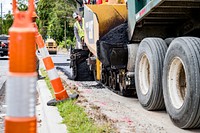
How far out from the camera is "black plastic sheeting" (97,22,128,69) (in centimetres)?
725

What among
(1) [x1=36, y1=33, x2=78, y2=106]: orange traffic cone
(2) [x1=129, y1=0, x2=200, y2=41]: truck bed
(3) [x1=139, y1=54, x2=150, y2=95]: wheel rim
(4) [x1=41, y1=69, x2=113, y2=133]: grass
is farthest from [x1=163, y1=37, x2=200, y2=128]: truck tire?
(1) [x1=36, y1=33, x2=78, y2=106]: orange traffic cone

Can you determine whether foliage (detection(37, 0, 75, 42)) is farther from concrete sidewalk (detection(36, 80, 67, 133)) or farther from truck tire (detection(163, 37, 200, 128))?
truck tire (detection(163, 37, 200, 128))

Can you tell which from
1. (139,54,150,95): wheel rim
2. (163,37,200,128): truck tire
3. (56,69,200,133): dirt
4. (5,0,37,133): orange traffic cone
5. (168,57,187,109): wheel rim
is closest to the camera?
(5,0,37,133): orange traffic cone

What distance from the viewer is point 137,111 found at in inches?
254

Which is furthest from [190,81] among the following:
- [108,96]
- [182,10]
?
[108,96]

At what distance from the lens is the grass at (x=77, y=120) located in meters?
4.87

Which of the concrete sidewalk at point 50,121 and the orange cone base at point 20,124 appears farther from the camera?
the concrete sidewalk at point 50,121

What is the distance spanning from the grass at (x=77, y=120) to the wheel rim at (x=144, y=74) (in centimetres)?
99

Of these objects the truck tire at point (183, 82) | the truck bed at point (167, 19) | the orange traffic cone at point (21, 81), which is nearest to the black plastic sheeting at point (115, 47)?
the truck bed at point (167, 19)

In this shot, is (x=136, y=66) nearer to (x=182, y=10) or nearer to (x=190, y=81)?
(x=182, y=10)

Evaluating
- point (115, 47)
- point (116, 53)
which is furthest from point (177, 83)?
point (115, 47)

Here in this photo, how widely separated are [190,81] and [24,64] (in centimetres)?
279

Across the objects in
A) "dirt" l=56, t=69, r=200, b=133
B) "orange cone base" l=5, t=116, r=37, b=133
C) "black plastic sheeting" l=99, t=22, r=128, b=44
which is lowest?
"dirt" l=56, t=69, r=200, b=133

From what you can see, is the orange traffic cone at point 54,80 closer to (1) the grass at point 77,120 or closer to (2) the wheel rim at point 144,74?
(1) the grass at point 77,120
